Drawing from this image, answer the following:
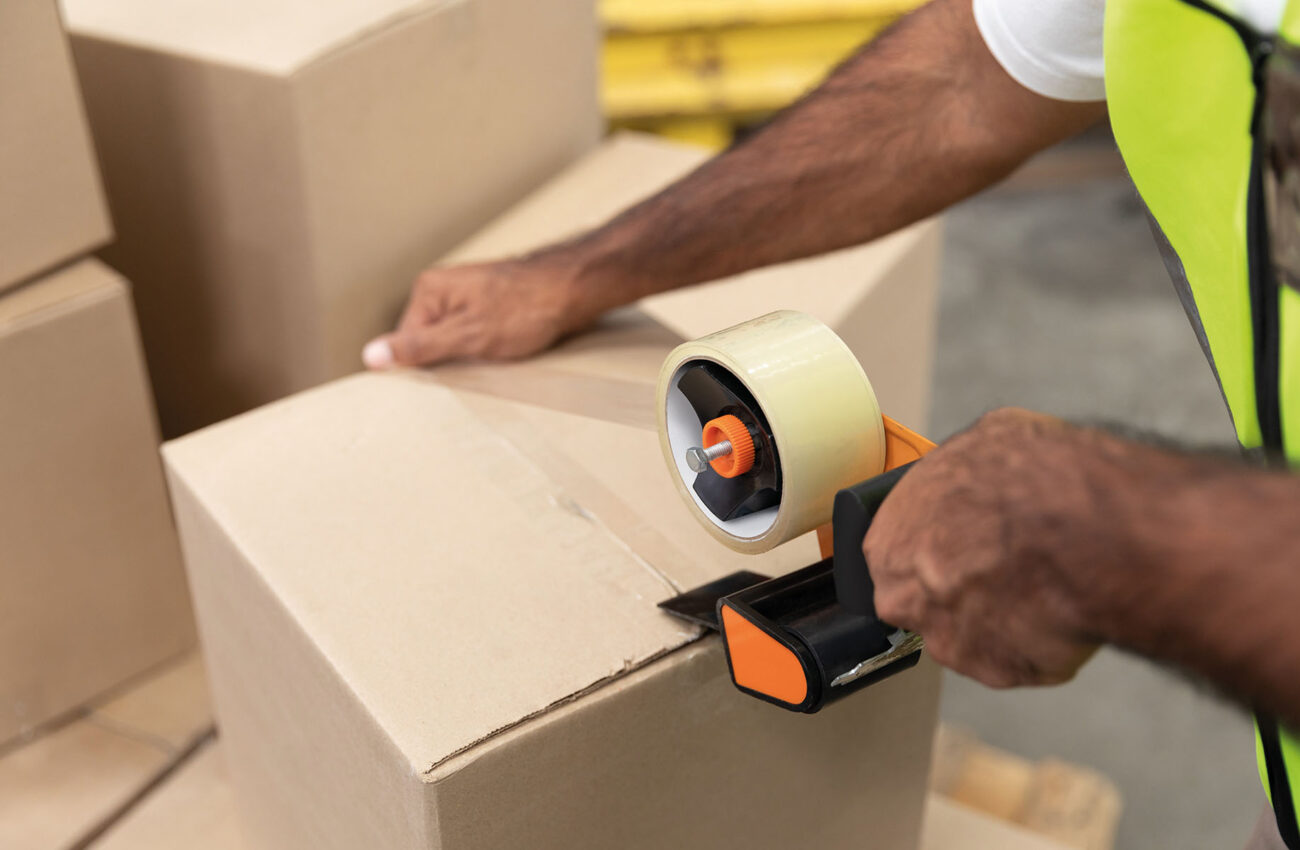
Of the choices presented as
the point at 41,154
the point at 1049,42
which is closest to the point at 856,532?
the point at 1049,42

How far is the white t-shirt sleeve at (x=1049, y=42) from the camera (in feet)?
2.51

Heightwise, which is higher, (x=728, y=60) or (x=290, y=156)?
(x=290, y=156)

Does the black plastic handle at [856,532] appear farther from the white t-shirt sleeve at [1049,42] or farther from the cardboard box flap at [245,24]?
the cardboard box flap at [245,24]

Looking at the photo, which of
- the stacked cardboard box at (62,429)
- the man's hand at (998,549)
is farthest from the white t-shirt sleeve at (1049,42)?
the stacked cardboard box at (62,429)

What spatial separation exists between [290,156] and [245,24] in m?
0.16

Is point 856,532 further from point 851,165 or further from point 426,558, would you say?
point 851,165

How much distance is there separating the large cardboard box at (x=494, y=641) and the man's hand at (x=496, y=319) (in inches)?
0.7

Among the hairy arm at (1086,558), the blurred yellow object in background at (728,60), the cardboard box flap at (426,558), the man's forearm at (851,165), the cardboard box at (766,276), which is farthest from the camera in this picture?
the blurred yellow object in background at (728,60)

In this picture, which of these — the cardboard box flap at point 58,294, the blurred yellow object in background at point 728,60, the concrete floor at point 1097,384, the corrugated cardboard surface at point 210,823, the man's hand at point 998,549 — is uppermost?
the man's hand at point 998,549

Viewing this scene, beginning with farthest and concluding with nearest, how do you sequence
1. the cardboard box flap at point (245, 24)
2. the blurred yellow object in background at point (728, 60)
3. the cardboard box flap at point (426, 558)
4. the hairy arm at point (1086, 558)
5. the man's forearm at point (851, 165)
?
the blurred yellow object in background at point (728, 60) < the cardboard box flap at point (245, 24) < the man's forearm at point (851, 165) < the cardboard box flap at point (426, 558) < the hairy arm at point (1086, 558)

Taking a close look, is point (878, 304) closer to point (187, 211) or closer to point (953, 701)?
point (187, 211)

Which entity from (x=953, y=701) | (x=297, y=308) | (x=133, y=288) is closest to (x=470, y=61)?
(x=297, y=308)

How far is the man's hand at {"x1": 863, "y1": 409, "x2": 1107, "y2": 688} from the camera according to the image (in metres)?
0.48

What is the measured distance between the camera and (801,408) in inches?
24.8
